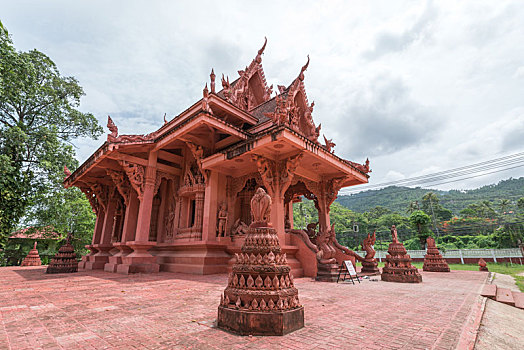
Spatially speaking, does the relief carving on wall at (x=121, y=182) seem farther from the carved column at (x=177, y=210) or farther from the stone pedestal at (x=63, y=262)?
the stone pedestal at (x=63, y=262)

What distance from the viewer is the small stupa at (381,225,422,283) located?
7.91 metres

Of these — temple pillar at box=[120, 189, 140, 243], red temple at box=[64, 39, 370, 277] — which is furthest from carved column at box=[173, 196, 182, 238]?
temple pillar at box=[120, 189, 140, 243]

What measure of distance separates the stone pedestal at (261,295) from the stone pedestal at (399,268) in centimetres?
634

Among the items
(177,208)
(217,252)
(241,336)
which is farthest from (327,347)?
(177,208)

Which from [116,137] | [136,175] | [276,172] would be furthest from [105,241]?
[276,172]

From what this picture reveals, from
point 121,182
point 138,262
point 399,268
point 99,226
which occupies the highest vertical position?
point 121,182

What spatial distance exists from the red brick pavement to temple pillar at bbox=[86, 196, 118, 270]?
337 inches

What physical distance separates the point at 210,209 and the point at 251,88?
8.64 metres

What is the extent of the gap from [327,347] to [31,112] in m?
22.9

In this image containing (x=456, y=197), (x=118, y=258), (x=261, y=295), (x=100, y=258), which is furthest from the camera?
(x=456, y=197)

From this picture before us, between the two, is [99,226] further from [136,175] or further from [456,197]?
[456,197]

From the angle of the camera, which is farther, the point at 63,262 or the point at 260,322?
the point at 63,262

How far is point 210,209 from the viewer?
10.3m

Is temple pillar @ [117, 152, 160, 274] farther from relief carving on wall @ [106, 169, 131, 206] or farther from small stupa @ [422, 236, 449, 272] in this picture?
small stupa @ [422, 236, 449, 272]
